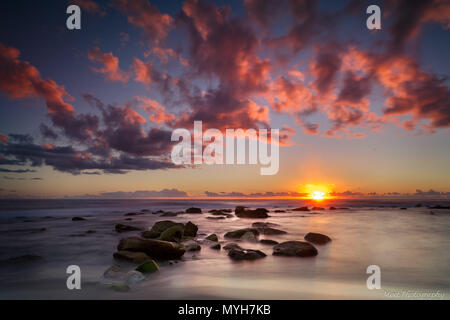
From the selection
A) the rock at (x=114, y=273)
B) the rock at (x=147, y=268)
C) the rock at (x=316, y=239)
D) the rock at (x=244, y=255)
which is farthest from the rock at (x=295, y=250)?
the rock at (x=114, y=273)

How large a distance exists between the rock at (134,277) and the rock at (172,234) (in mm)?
4257

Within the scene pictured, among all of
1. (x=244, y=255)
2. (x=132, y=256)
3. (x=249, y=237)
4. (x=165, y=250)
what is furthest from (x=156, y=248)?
(x=249, y=237)

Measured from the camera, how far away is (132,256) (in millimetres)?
7898

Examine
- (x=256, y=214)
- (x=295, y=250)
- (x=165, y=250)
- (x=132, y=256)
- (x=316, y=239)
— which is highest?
(x=165, y=250)

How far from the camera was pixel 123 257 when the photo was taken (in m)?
8.11

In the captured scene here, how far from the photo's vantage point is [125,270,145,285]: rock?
5.85 m

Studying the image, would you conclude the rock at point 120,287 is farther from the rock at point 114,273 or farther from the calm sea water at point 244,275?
the rock at point 114,273

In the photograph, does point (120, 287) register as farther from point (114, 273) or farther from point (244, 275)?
point (244, 275)

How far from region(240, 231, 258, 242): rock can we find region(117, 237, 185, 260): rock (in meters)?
4.74

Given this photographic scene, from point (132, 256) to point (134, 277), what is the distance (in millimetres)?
2128

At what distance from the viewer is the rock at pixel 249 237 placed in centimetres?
1204
